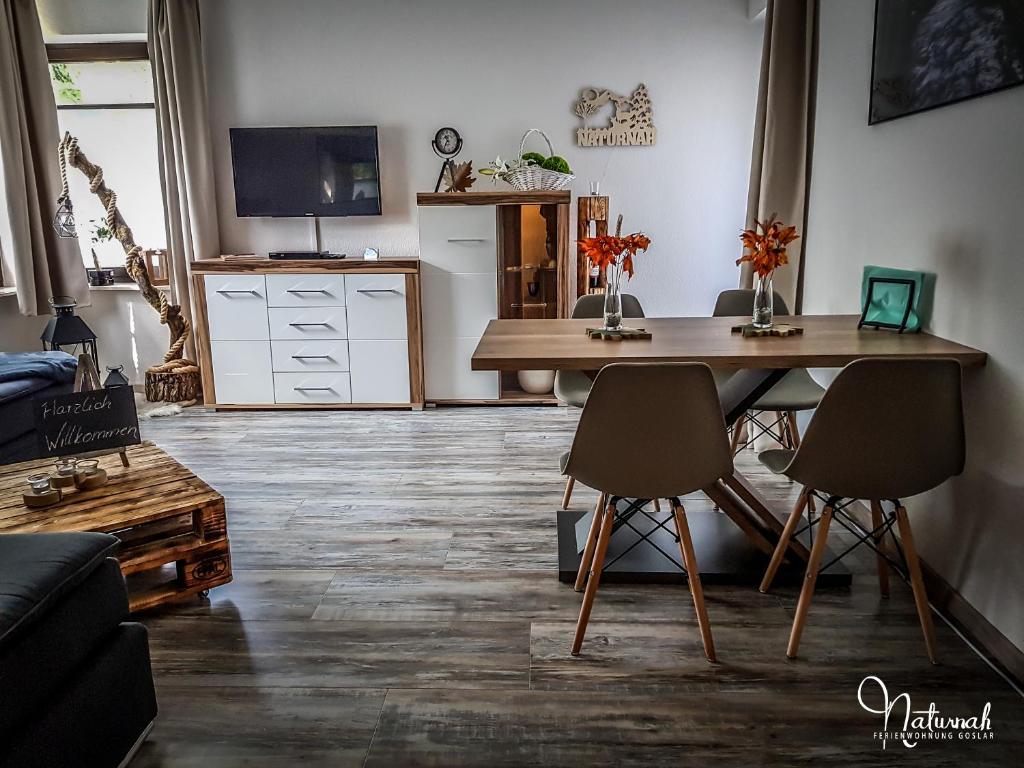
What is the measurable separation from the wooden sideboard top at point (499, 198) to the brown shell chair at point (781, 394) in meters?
1.48

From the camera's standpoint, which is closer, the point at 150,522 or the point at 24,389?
the point at 150,522

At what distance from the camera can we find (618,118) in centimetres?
486

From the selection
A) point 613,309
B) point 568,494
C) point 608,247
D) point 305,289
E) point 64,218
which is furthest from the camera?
point 305,289

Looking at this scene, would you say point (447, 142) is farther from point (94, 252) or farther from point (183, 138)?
point (94, 252)

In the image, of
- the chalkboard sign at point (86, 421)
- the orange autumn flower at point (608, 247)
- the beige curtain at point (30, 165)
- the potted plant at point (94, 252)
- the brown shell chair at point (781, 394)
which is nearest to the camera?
the chalkboard sign at point (86, 421)

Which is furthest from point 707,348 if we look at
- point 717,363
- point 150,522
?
point 150,522

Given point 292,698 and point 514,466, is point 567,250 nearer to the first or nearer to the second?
point 514,466

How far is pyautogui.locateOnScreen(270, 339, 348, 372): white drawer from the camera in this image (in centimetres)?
479

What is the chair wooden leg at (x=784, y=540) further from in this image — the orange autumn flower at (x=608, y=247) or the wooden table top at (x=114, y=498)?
the wooden table top at (x=114, y=498)

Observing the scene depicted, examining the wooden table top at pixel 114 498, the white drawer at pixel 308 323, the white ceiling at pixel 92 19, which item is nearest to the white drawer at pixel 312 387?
the white drawer at pixel 308 323

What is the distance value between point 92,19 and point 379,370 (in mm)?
2916

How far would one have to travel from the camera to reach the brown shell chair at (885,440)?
75.4 inches

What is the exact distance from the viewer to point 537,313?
4797 millimetres

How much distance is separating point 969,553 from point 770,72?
237cm
